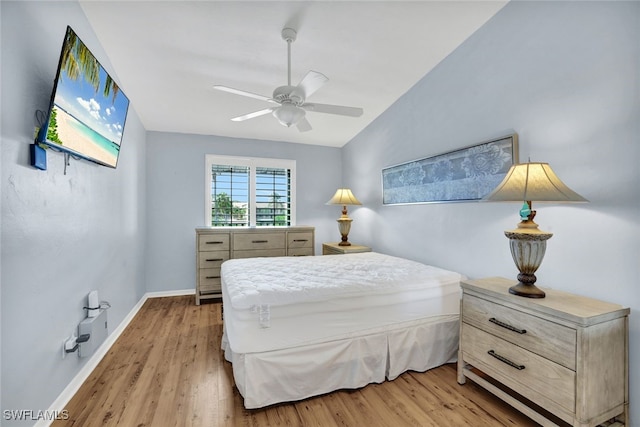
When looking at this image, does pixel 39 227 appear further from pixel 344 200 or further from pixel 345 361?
pixel 344 200

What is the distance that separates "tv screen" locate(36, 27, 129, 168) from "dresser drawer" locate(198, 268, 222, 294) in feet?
6.63

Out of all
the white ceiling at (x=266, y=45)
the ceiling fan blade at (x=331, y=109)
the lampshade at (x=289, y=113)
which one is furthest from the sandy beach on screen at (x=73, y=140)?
the ceiling fan blade at (x=331, y=109)

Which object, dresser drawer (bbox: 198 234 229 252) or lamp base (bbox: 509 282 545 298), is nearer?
lamp base (bbox: 509 282 545 298)

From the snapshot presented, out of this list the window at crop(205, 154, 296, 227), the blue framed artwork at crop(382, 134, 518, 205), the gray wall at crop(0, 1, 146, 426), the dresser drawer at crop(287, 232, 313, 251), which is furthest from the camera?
the window at crop(205, 154, 296, 227)

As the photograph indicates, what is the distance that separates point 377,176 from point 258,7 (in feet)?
8.29

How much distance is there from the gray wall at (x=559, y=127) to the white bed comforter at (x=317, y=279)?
1.72ft

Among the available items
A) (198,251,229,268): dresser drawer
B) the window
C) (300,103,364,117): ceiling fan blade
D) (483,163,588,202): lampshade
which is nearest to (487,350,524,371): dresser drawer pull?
(483,163,588,202): lampshade

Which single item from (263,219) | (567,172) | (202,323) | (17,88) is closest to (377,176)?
(263,219)

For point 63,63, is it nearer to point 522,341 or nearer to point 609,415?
point 522,341

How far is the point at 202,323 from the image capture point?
3.18 metres

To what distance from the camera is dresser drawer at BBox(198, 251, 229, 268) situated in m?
3.85

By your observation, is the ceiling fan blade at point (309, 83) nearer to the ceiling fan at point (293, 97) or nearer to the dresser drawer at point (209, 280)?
the ceiling fan at point (293, 97)

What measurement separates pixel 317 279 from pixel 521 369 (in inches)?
54.1

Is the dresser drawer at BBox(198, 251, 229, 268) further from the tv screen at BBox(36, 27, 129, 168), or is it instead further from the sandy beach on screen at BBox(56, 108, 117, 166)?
the sandy beach on screen at BBox(56, 108, 117, 166)
